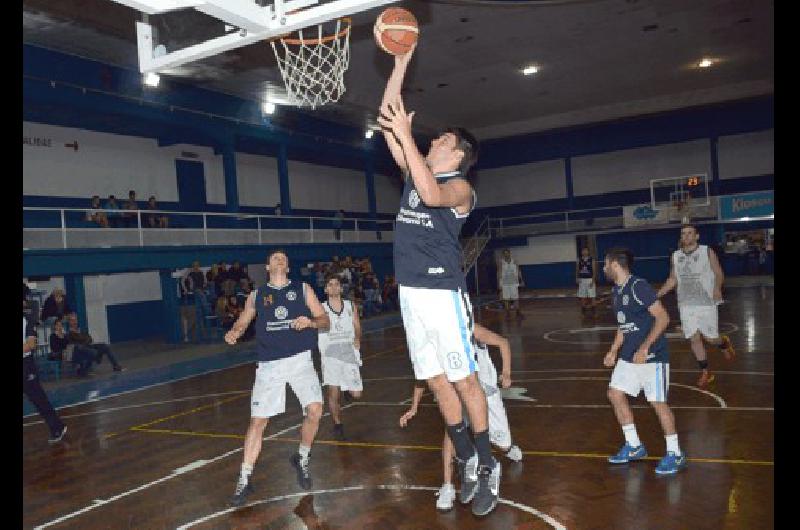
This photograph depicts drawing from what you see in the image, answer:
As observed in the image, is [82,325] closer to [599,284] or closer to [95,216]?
[95,216]

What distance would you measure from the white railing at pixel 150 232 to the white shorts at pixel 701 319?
10592mm

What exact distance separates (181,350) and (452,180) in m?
14.2

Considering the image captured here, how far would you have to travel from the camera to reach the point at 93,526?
5.06m

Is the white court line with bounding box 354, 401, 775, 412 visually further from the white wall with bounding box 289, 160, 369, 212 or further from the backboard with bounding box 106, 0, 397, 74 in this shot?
the white wall with bounding box 289, 160, 369, 212

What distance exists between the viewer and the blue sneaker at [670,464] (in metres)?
5.23

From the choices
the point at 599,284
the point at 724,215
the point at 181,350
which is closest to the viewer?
the point at 181,350

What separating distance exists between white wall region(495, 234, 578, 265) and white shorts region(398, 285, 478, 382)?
89.5 feet

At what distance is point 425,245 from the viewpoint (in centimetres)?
384

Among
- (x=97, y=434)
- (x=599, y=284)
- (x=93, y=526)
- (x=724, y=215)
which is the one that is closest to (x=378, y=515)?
(x=93, y=526)

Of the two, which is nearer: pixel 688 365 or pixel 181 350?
pixel 688 365

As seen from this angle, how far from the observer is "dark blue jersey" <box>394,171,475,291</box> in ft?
12.6

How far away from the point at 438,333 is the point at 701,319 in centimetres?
631

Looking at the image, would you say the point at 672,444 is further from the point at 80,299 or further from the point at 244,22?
the point at 80,299
